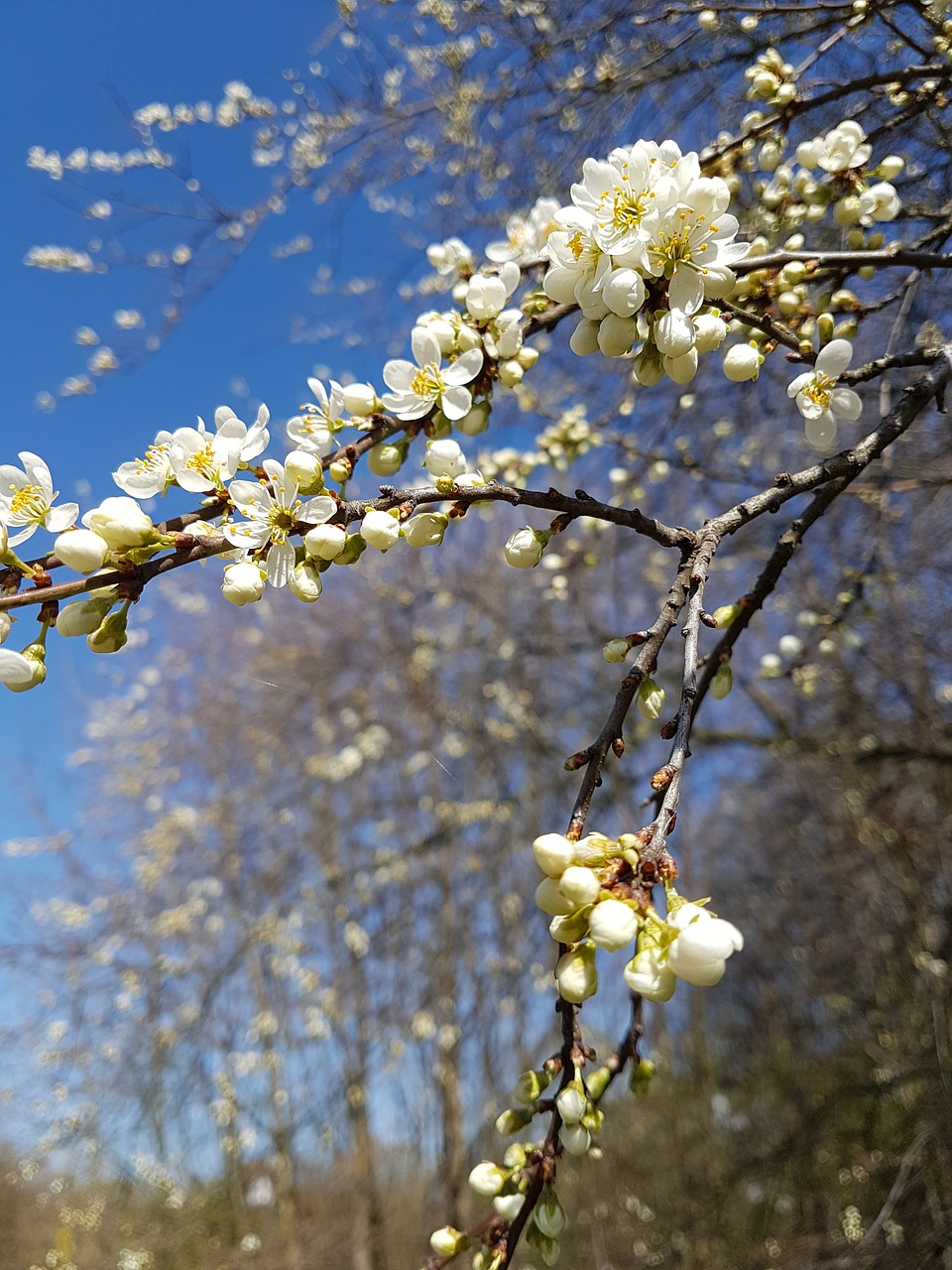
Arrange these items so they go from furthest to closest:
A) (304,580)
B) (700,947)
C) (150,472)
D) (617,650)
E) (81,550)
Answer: (617,650), (150,472), (304,580), (81,550), (700,947)

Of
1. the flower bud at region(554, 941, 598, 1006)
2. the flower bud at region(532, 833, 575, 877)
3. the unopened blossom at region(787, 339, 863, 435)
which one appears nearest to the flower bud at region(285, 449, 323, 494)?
the flower bud at region(532, 833, 575, 877)

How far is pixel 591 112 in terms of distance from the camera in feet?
9.50

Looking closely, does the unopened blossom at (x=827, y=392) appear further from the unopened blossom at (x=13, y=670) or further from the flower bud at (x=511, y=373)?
the unopened blossom at (x=13, y=670)

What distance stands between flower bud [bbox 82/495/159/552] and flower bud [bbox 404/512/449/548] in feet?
0.95

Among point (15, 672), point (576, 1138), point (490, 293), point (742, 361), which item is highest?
point (490, 293)

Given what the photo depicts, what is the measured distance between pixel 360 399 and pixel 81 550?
51 centimetres

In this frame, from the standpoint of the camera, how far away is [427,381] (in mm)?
1206

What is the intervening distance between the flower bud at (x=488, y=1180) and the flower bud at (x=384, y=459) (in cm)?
95

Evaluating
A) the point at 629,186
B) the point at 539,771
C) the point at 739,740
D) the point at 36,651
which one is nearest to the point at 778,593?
the point at 739,740

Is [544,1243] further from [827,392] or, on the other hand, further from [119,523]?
[827,392]

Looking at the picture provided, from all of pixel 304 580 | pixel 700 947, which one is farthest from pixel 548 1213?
pixel 304 580

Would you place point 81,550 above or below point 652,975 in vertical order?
above

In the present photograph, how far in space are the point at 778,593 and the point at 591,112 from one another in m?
2.69

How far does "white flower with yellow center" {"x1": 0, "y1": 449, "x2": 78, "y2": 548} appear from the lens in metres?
0.91
